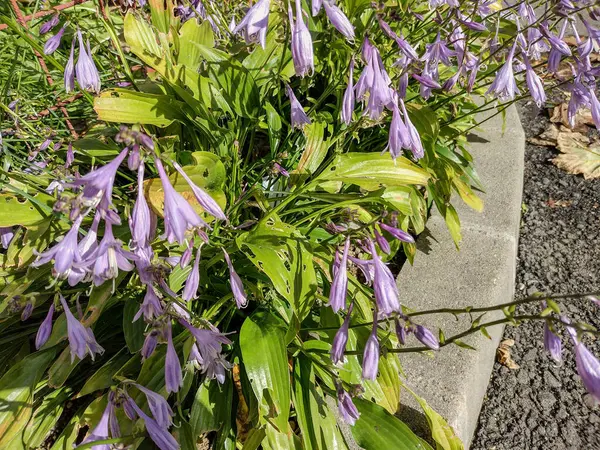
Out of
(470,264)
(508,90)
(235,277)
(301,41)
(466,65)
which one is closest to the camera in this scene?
(301,41)

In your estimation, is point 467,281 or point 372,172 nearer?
point 372,172

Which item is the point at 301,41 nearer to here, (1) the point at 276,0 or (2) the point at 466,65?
(1) the point at 276,0

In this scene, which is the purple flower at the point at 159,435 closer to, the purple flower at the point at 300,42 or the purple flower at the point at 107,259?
the purple flower at the point at 107,259

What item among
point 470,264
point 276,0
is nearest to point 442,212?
point 470,264

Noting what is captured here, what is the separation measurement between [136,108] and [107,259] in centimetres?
83

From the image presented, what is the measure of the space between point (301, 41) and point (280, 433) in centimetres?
119

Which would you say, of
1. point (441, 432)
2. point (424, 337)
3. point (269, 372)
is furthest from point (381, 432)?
point (424, 337)

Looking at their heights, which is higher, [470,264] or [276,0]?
[276,0]

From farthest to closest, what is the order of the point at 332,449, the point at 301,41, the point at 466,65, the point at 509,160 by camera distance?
the point at 509,160 → the point at 466,65 → the point at 332,449 → the point at 301,41

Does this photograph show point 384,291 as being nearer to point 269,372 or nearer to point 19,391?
point 269,372

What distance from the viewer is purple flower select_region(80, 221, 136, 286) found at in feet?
3.93

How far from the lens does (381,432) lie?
1.63 meters

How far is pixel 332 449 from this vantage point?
169 centimetres

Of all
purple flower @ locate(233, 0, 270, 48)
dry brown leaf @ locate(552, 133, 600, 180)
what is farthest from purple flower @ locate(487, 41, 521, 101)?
dry brown leaf @ locate(552, 133, 600, 180)
